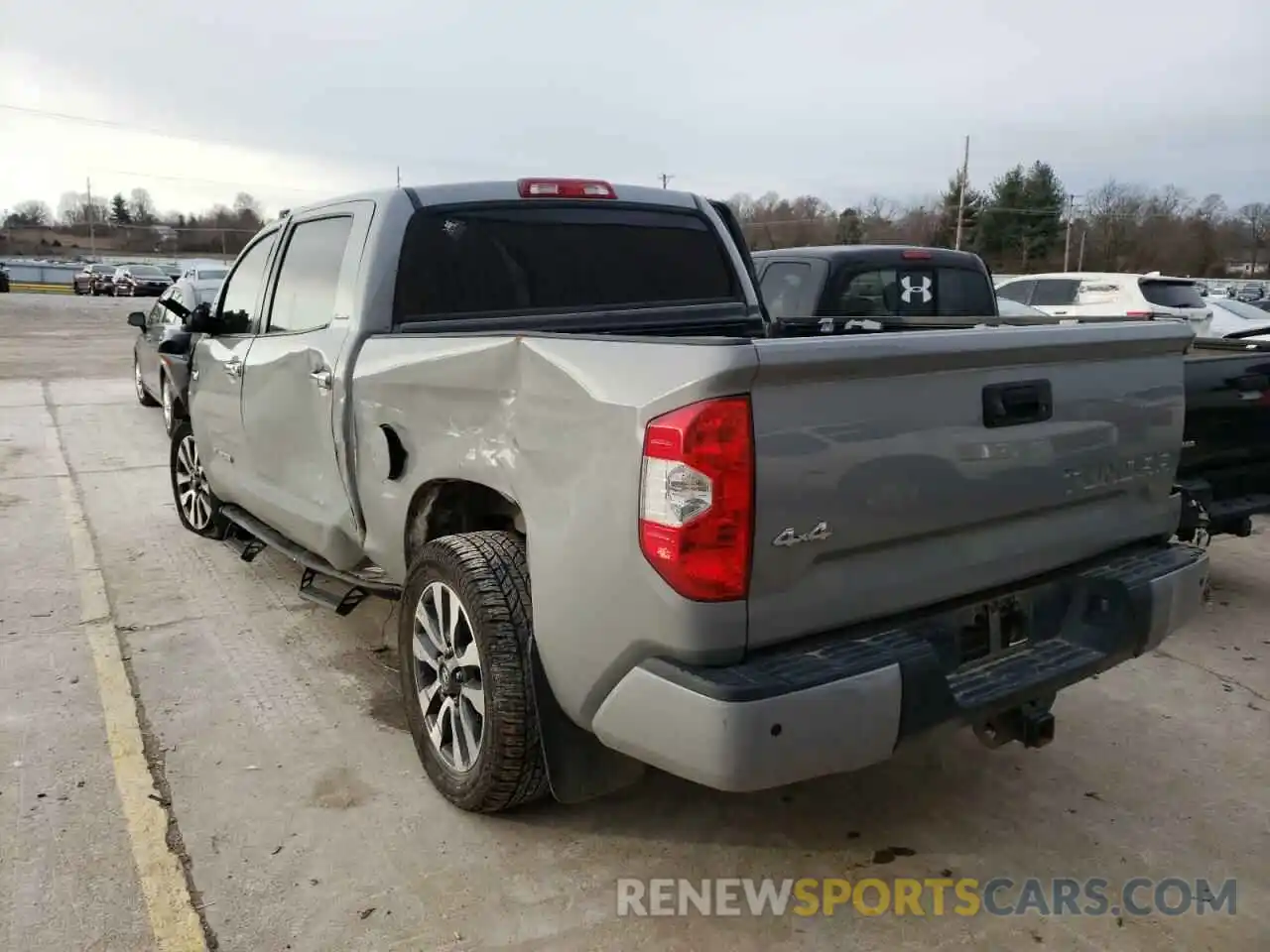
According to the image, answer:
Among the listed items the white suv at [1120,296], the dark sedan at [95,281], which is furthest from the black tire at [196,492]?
the dark sedan at [95,281]

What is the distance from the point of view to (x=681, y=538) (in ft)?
7.61

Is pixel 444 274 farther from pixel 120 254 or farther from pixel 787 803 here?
pixel 120 254

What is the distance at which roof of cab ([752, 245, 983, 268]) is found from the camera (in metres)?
7.79

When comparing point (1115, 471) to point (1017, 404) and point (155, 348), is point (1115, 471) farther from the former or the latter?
point (155, 348)

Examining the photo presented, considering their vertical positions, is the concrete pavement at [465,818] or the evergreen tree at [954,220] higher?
the evergreen tree at [954,220]

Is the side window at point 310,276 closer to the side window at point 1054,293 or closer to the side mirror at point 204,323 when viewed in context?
the side mirror at point 204,323

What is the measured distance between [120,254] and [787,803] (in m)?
109

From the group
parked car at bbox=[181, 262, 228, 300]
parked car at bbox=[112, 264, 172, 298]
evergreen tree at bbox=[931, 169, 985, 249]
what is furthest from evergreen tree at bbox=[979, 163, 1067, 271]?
parked car at bbox=[181, 262, 228, 300]

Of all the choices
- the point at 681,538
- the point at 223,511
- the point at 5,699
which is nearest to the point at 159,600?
the point at 223,511

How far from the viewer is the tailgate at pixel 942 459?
2365mm

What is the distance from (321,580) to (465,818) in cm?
215

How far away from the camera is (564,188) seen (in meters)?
4.35

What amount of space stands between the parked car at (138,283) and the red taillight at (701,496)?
50253mm

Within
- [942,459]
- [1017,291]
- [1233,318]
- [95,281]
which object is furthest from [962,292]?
[95,281]
